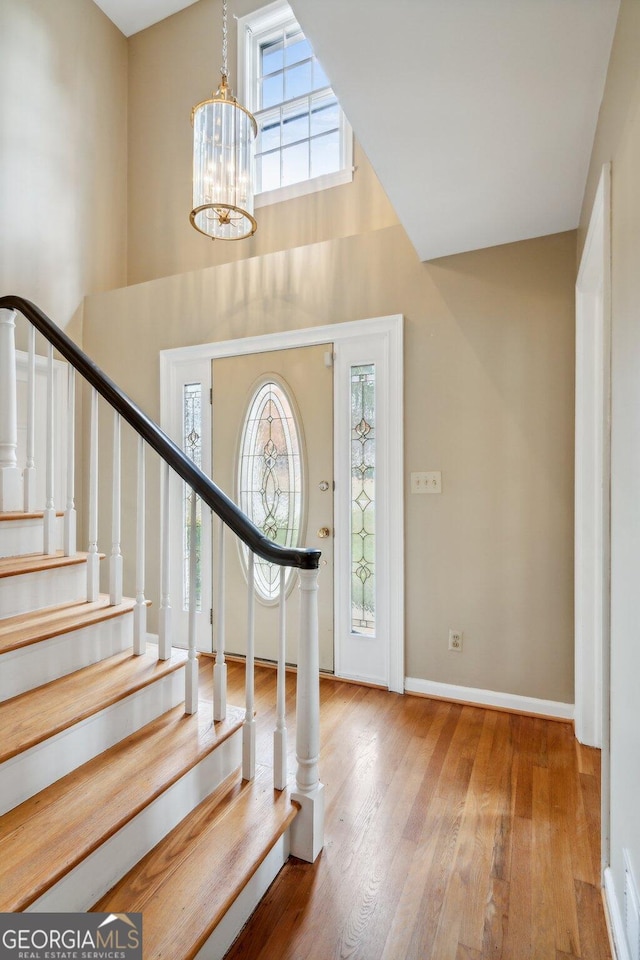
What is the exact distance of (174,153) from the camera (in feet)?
13.1

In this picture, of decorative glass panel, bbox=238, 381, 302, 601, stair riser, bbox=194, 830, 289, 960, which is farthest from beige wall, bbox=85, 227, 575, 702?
stair riser, bbox=194, 830, 289, 960

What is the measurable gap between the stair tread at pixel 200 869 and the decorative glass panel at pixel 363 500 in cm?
137

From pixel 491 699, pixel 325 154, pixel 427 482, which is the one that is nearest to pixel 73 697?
pixel 427 482

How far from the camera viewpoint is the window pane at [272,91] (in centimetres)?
370

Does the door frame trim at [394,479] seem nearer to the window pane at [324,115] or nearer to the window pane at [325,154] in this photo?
the window pane at [325,154]

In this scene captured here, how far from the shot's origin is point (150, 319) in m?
3.57

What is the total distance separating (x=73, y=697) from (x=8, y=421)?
4.37ft

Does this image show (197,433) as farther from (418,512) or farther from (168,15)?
(168,15)

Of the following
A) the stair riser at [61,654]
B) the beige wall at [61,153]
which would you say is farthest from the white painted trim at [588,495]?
the beige wall at [61,153]

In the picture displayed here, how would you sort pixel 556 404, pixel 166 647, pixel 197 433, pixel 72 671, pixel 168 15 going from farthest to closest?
pixel 168 15, pixel 197 433, pixel 556 404, pixel 166 647, pixel 72 671

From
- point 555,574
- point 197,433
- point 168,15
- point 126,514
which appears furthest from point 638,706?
point 168,15

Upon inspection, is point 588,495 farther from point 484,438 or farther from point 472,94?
point 472,94

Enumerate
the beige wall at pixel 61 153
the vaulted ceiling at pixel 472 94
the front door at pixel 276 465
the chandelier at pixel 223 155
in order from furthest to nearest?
the beige wall at pixel 61 153, the front door at pixel 276 465, the chandelier at pixel 223 155, the vaulted ceiling at pixel 472 94

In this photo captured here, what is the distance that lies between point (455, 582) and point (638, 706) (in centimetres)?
161
